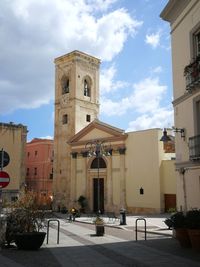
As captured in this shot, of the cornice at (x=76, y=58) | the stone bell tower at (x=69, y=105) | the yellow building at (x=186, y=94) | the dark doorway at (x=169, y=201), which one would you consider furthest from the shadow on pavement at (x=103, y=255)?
the cornice at (x=76, y=58)

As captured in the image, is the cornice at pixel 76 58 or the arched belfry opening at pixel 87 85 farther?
the arched belfry opening at pixel 87 85

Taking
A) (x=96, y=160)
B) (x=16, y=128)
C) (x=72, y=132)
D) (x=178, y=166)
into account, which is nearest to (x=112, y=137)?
(x=96, y=160)

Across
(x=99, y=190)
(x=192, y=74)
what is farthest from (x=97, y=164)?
(x=192, y=74)

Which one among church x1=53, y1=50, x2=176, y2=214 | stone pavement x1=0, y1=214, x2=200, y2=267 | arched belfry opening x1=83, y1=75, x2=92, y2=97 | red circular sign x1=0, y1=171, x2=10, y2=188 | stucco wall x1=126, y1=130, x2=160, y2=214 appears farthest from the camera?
arched belfry opening x1=83, y1=75, x2=92, y2=97

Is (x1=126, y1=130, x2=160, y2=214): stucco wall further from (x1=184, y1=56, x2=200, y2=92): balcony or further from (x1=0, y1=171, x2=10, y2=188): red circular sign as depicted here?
(x1=0, y1=171, x2=10, y2=188): red circular sign

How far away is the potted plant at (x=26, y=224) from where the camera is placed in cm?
1174

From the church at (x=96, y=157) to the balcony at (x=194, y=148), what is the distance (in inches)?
588

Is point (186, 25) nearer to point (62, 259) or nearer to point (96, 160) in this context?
point (62, 259)

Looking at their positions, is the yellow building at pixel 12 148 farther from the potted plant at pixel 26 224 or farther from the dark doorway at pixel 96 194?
the potted plant at pixel 26 224

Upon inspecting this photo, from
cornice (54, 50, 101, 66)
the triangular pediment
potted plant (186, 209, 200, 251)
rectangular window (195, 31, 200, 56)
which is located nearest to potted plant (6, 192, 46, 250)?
potted plant (186, 209, 200, 251)

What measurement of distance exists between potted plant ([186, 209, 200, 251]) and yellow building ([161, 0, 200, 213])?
2367 millimetres

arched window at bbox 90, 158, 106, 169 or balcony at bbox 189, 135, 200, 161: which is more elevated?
arched window at bbox 90, 158, 106, 169

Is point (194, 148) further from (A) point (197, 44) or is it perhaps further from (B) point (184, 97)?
(A) point (197, 44)

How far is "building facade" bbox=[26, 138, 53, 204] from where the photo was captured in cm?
5971
